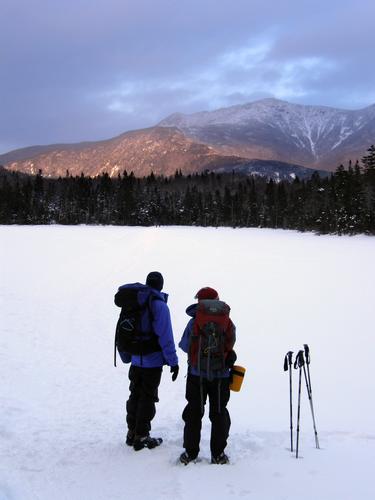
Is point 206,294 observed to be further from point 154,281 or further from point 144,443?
point 144,443

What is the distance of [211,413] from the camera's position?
6621mm

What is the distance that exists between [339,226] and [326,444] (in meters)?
66.4

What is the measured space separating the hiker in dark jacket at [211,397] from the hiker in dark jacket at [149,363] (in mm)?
353

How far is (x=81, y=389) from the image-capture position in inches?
445

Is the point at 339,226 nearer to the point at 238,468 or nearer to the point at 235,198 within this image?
Result: the point at 235,198

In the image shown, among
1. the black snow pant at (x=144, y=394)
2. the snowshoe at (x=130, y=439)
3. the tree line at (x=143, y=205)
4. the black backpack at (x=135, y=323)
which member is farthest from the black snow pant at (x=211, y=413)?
the tree line at (x=143, y=205)

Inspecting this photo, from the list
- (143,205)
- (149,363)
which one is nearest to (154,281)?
(149,363)

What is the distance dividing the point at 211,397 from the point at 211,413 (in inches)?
8.5

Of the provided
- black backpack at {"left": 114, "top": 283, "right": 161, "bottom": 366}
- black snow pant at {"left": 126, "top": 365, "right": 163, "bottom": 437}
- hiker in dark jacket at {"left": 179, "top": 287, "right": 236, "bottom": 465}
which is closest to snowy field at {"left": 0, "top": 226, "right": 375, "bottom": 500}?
hiker in dark jacket at {"left": 179, "top": 287, "right": 236, "bottom": 465}

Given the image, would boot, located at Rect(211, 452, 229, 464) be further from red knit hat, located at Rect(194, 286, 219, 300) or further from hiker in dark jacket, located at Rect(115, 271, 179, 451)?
red knit hat, located at Rect(194, 286, 219, 300)

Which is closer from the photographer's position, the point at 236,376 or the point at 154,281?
the point at 236,376

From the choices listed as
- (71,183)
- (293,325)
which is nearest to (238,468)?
(293,325)

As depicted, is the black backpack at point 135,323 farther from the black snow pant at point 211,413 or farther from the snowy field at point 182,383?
the snowy field at point 182,383

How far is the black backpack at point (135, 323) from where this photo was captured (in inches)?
272
